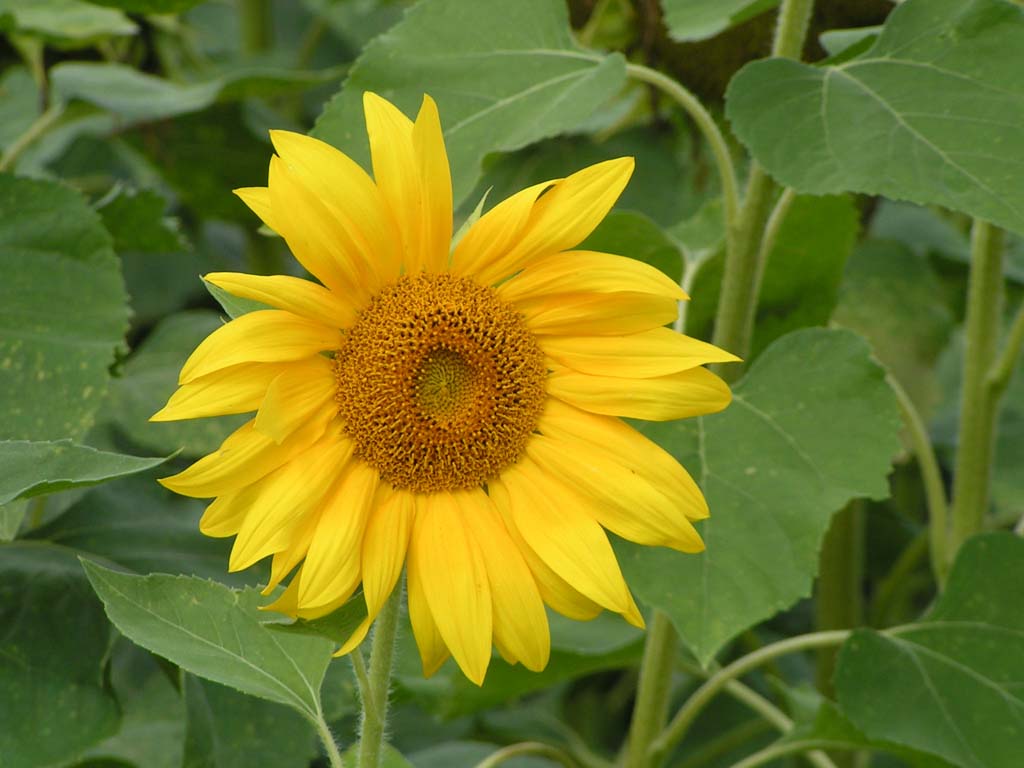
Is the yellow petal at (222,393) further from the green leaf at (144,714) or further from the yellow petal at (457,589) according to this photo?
the green leaf at (144,714)

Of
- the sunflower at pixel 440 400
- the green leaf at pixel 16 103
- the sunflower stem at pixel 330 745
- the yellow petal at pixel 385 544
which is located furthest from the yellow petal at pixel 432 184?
the green leaf at pixel 16 103

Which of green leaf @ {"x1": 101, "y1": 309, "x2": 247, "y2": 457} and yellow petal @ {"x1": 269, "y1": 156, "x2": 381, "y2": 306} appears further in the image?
green leaf @ {"x1": 101, "y1": 309, "x2": 247, "y2": 457}

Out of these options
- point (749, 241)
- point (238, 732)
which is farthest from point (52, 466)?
point (749, 241)

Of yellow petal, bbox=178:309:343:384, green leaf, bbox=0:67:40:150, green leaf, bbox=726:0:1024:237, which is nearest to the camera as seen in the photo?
yellow petal, bbox=178:309:343:384

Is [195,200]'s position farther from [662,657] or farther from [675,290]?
[675,290]

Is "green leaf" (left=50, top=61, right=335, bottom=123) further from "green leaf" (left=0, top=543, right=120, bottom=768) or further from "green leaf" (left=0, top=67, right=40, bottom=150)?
"green leaf" (left=0, top=543, right=120, bottom=768)

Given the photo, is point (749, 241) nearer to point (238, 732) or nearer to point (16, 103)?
point (238, 732)

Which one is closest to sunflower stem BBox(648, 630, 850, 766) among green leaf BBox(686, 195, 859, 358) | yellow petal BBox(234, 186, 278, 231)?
green leaf BBox(686, 195, 859, 358)
